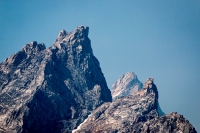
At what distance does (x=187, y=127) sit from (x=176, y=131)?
24.5 feet

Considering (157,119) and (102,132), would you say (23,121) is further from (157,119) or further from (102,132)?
(157,119)

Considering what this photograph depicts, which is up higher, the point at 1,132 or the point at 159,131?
the point at 1,132

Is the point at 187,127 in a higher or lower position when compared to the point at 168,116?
lower

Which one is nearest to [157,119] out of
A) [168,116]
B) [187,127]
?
[168,116]

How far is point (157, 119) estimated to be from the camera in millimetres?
187125

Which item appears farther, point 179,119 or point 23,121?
point 23,121

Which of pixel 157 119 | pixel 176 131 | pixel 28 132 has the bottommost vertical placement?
pixel 176 131

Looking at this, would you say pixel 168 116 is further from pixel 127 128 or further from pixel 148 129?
pixel 127 128

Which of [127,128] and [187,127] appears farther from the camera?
[127,128]

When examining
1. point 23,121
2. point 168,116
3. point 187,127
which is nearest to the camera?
point 187,127

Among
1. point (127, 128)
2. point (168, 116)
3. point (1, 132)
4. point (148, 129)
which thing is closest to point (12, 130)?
point (1, 132)

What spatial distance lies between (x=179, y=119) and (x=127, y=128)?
3654cm

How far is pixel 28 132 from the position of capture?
645ft

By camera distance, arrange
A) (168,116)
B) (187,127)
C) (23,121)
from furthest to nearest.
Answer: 1. (23,121)
2. (168,116)
3. (187,127)
